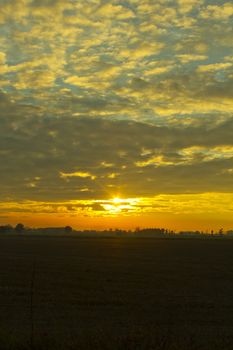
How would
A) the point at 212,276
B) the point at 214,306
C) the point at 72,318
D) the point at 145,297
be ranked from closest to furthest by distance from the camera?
the point at 72,318
the point at 214,306
the point at 145,297
the point at 212,276

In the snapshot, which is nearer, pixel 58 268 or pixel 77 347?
pixel 77 347

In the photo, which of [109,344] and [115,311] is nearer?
[109,344]

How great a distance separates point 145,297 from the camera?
78.3 feet

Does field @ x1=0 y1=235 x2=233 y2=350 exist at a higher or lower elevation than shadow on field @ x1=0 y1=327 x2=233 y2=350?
lower

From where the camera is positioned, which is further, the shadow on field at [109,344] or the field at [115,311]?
the field at [115,311]

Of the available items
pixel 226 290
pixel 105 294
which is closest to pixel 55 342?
pixel 105 294

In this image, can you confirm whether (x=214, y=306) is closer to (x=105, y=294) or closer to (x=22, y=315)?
(x=105, y=294)

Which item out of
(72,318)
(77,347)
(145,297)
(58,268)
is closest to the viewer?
(77,347)

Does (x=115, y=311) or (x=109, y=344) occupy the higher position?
(x=109, y=344)

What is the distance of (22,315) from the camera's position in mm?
18844

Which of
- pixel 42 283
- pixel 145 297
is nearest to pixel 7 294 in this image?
pixel 42 283

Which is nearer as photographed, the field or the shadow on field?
the shadow on field

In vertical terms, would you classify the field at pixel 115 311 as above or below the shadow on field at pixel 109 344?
below

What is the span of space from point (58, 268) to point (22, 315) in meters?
20.8
